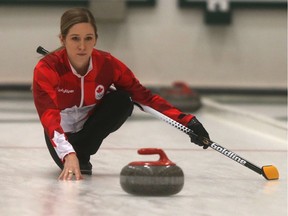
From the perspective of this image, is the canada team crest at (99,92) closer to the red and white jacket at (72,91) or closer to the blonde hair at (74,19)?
the red and white jacket at (72,91)

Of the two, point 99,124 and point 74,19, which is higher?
point 74,19

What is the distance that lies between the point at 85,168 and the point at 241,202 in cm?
72

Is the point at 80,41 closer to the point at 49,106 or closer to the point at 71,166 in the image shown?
the point at 49,106

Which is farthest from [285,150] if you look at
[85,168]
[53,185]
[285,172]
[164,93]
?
[164,93]

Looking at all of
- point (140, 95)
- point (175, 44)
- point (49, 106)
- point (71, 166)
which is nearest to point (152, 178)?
point (71, 166)

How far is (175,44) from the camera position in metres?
6.82

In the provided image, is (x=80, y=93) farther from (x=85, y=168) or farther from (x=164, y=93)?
(x=164, y=93)

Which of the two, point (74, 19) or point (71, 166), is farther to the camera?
point (74, 19)

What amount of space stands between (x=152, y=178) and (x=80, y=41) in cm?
58

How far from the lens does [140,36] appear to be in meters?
6.81

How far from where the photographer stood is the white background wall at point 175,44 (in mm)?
6781

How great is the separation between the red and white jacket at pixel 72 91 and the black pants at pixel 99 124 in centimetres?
3

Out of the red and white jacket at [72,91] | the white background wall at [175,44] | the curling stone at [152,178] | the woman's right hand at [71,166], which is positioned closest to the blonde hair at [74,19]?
the red and white jacket at [72,91]

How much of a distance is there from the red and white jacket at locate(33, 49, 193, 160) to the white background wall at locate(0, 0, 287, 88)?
3774 mm
